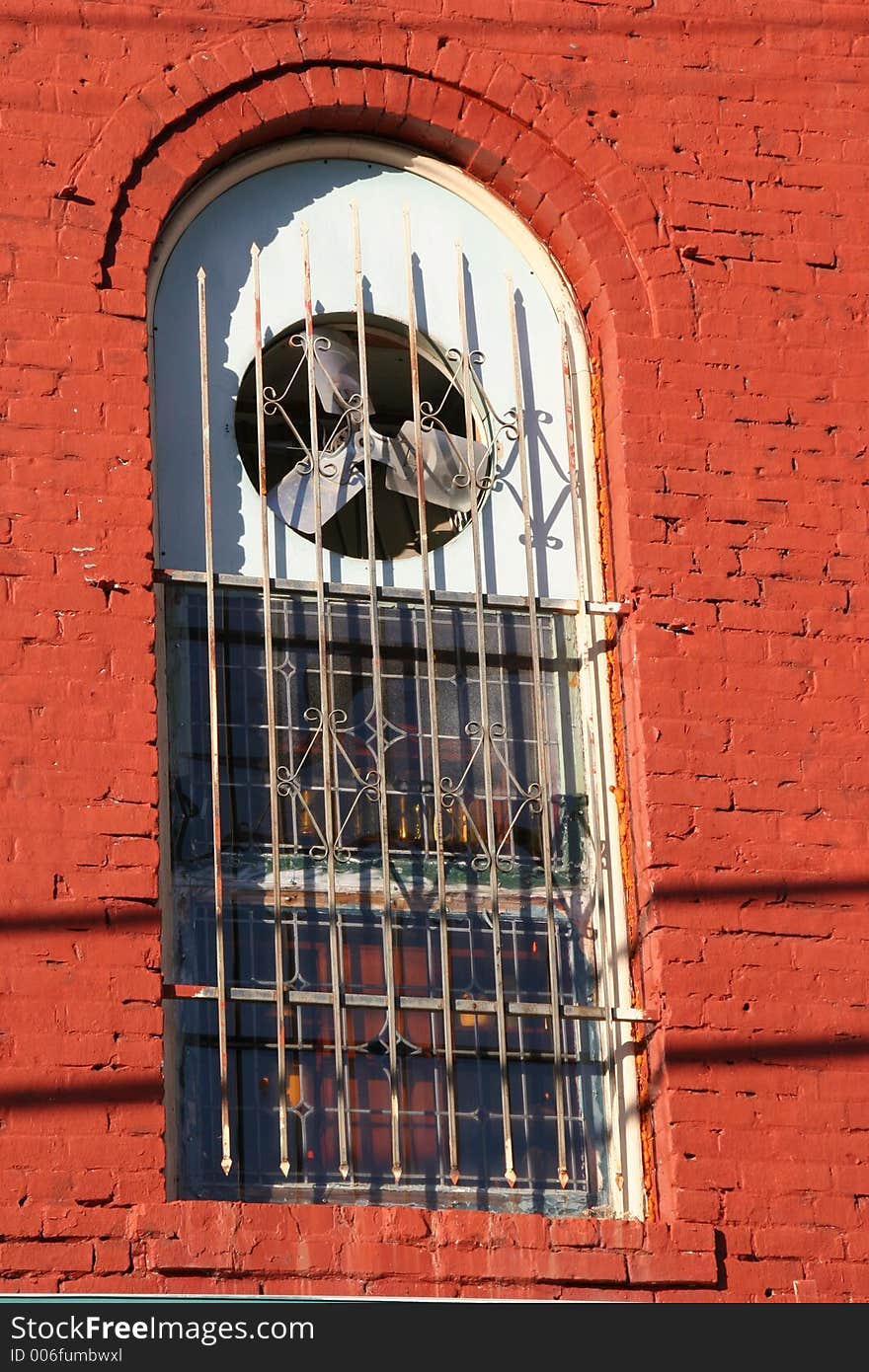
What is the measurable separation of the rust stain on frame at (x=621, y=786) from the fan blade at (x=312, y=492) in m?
0.75

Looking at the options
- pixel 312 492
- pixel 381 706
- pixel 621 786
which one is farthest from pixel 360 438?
pixel 621 786

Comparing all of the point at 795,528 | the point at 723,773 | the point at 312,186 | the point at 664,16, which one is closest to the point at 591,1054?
the point at 723,773

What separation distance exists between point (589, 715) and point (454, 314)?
4.56 feet

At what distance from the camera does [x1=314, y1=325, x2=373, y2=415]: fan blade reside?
8180mm

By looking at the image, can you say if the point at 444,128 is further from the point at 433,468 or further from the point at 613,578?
the point at 613,578

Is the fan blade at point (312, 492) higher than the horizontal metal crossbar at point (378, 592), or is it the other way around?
the fan blade at point (312, 492)

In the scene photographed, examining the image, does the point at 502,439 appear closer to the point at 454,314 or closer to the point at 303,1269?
the point at 454,314

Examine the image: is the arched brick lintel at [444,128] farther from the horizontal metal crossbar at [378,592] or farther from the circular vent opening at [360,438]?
the horizontal metal crossbar at [378,592]

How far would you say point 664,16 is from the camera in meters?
8.78

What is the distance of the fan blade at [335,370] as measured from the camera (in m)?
8.18

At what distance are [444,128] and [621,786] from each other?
2.23 meters

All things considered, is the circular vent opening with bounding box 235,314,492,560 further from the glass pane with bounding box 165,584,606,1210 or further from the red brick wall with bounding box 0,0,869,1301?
the red brick wall with bounding box 0,0,869,1301

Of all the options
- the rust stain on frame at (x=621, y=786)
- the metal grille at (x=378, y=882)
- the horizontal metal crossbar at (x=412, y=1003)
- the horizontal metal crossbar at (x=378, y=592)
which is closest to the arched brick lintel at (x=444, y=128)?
the rust stain on frame at (x=621, y=786)

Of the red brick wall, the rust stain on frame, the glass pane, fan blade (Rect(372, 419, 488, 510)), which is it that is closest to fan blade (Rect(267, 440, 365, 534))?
fan blade (Rect(372, 419, 488, 510))
